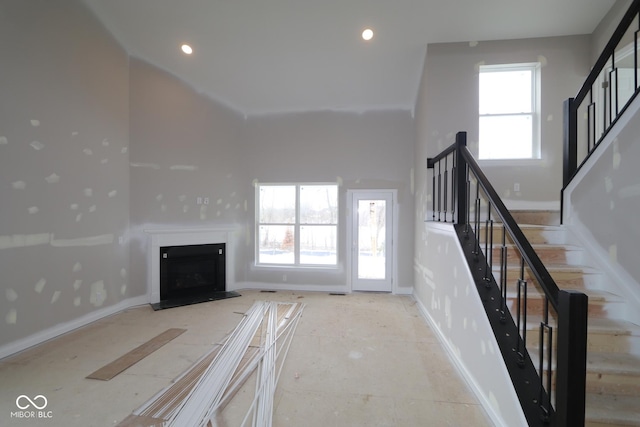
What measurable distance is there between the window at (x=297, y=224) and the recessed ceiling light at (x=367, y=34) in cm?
244

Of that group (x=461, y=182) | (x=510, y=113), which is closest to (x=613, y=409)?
(x=461, y=182)

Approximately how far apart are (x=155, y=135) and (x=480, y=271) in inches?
187

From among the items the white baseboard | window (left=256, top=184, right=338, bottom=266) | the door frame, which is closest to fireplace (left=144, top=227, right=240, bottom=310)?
the white baseboard

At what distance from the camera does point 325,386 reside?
2193 mm

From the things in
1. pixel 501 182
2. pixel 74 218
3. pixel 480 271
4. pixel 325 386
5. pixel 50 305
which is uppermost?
pixel 501 182

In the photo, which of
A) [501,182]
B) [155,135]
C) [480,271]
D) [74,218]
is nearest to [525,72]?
[501,182]

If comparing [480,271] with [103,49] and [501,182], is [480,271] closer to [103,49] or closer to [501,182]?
[501,182]

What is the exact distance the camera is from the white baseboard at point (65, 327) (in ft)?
8.57

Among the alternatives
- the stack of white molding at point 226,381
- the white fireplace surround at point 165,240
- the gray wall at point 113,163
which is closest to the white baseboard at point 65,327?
the gray wall at point 113,163

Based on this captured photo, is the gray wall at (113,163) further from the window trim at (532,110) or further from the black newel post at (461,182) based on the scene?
the black newel post at (461,182)

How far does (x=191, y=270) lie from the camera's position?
15.1ft

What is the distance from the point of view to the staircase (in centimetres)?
152

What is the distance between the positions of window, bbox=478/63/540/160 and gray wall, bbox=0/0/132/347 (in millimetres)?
5171

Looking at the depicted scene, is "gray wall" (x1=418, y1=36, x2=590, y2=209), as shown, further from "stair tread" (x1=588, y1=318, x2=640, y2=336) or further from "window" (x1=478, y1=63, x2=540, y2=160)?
"stair tread" (x1=588, y1=318, x2=640, y2=336)
